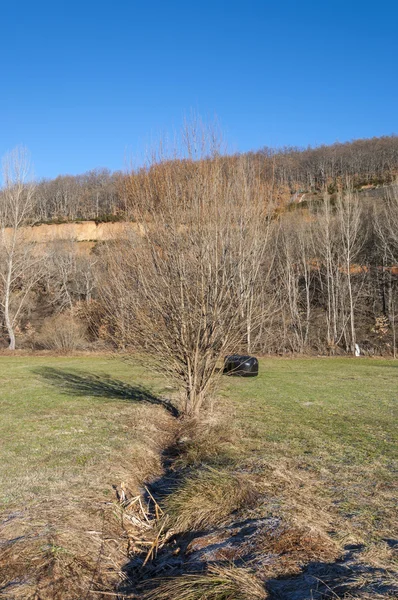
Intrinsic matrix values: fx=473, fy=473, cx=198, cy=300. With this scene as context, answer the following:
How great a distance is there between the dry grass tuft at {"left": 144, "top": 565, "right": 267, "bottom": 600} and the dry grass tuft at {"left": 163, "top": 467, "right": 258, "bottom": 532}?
4.51ft

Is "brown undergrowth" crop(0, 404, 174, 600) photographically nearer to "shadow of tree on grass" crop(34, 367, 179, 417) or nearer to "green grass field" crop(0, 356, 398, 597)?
"green grass field" crop(0, 356, 398, 597)

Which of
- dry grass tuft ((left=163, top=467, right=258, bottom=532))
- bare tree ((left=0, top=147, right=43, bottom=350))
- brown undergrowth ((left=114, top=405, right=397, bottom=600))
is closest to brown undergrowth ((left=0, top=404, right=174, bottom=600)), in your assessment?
brown undergrowth ((left=114, top=405, right=397, bottom=600))

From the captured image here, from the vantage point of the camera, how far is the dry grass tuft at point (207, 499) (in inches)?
215

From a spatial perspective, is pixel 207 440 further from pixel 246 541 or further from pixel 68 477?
→ pixel 246 541

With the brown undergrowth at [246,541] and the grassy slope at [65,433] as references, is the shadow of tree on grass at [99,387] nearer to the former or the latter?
the grassy slope at [65,433]

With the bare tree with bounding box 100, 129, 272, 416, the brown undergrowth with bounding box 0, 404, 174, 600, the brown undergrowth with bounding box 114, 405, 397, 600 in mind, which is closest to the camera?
the brown undergrowth with bounding box 114, 405, 397, 600

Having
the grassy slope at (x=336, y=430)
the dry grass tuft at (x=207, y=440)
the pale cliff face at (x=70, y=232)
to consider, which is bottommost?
the grassy slope at (x=336, y=430)

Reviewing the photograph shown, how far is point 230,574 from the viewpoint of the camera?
3867 millimetres

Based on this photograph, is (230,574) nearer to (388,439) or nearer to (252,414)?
(388,439)

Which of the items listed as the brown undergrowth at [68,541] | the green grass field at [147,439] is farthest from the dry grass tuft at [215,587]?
the green grass field at [147,439]

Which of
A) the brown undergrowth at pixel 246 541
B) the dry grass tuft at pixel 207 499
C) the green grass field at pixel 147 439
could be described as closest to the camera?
the brown undergrowth at pixel 246 541

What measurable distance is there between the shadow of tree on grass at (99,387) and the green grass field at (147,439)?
0.06 meters

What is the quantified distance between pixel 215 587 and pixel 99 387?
1286 centimetres

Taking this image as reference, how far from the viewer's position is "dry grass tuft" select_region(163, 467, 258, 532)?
546 cm
